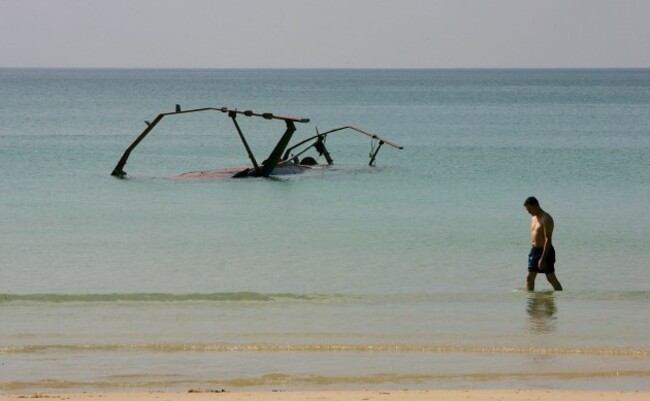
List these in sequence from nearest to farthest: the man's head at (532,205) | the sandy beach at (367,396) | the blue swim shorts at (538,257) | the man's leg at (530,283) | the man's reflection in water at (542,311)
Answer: the sandy beach at (367,396)
the man's reflection in water at (542,311)
the man's head at (532,205)
the blue swim shorts at (538,257)
the man's leg at (530,283)

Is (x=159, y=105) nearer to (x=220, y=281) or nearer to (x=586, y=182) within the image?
(x=586, y=182)

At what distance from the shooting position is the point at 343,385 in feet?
33.8

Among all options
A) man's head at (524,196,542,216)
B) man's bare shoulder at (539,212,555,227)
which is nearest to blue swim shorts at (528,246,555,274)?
man's bare shoulder at (539,212,555,227)

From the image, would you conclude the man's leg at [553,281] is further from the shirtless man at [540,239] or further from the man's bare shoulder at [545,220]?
the man's bare shoulder at [545,220]

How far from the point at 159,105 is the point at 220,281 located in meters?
85.5

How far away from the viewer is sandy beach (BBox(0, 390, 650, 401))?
365 inches

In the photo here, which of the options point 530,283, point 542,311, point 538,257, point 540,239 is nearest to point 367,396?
point 542,311

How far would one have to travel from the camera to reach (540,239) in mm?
14469

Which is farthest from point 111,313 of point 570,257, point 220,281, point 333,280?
point 570,257

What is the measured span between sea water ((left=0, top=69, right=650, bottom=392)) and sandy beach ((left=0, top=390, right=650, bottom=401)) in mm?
539

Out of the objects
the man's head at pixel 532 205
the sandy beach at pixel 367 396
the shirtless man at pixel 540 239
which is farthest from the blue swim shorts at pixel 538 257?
the sandy beach at pixel 367 396

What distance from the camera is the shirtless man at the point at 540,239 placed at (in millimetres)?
14273

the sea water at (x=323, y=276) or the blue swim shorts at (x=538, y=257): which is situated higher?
the blue swim shorts at (x=538, y=257)

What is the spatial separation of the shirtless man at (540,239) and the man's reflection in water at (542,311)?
37 cm
